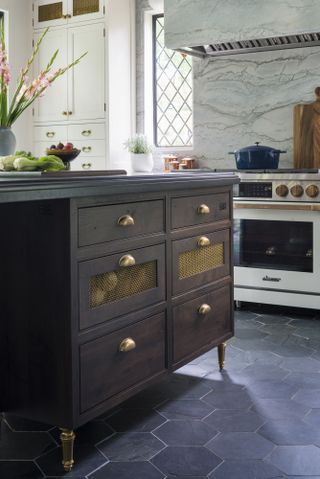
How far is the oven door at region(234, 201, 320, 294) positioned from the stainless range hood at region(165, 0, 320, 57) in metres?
1.08

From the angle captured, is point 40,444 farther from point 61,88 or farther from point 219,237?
point 61,88

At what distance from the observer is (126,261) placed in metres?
2.05

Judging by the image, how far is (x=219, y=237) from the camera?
2.70m

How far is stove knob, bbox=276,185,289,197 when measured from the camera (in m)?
3.84

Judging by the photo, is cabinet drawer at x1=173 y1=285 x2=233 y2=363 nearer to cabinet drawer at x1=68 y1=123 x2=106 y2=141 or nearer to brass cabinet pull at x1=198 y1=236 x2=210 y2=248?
brass cabinet pull at x1=198 y1=236 x2=210 y2=248

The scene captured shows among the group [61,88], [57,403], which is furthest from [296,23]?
[57,403]

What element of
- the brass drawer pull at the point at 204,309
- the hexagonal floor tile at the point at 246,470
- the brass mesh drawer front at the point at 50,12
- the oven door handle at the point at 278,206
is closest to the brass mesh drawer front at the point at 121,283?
the brass drawer pull at the point at 204,309

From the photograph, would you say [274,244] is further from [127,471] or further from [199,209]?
[127,471]

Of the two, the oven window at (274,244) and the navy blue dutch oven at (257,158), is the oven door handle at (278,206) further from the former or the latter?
the navy blue dutch oven at (257,158)

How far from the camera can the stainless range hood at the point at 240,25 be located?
377cm

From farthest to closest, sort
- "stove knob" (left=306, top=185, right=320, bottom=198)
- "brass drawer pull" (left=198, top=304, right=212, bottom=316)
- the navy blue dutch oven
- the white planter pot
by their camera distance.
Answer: the white planter pot, the navy blue dutch oven, "stove knob" (left=306, top=185, right=320, bottom=198), "brass drawer pull" (left=198, top=304, right=212, bottom=316)

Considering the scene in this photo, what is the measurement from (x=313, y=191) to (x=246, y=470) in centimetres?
221

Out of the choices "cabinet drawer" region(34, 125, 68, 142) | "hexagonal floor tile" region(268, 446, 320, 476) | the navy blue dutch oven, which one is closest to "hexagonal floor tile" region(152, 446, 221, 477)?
"hexagonal floor tile" region(268, 446, 320, 476)

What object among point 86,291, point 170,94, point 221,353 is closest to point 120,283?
point 86,291
